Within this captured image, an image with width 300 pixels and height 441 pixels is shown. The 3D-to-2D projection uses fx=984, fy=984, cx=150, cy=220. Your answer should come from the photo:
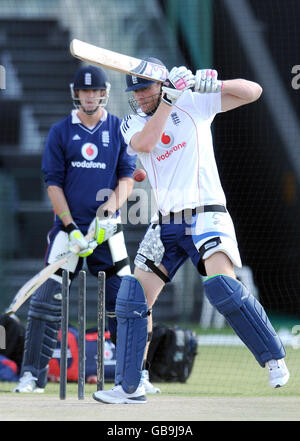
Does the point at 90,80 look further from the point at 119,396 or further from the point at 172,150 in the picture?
the point at 119,396

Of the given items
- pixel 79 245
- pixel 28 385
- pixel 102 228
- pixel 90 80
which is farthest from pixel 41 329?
pixel 90 80

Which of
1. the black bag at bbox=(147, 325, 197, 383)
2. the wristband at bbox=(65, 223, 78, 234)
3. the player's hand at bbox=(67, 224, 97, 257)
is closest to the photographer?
the player's hand at bbox=(67, 224, 97, 257)

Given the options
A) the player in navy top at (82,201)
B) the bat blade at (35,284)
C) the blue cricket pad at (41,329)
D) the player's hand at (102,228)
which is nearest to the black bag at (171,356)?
the player in navy top at (82,201)

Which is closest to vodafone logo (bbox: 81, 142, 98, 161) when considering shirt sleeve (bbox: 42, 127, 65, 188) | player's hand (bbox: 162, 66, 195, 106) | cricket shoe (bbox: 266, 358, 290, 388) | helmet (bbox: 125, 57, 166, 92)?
shirt sleeve (bbox: 42, 127, 65, 188)

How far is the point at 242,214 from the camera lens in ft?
36.8

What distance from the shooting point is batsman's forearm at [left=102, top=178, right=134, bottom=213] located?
18.2 ft

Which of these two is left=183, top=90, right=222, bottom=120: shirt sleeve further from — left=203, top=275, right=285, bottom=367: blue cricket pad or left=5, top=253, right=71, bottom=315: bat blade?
left=5, top=253, right=71, bottom=315: bat blade

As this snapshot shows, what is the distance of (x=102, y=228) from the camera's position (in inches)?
212

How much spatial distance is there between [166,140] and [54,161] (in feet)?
4.47

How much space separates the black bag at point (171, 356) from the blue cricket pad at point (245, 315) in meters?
2.06

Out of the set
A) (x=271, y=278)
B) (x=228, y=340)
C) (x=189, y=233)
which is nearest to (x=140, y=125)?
(x=189, y=233)

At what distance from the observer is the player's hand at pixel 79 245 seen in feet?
17.6

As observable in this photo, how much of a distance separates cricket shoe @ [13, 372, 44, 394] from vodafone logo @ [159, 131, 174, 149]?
5.68 feet
